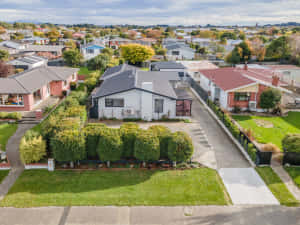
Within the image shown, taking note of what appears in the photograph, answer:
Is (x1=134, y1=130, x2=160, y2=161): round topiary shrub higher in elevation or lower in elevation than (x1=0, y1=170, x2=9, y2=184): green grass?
higher

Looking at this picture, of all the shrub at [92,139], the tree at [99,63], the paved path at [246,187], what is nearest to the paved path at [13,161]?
the shrub at [92,139]

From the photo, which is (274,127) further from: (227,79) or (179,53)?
(179,53)

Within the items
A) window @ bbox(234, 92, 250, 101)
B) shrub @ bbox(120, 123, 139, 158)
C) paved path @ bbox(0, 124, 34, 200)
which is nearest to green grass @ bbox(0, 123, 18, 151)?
paved path @ bbox(0, 124, 34, 200)

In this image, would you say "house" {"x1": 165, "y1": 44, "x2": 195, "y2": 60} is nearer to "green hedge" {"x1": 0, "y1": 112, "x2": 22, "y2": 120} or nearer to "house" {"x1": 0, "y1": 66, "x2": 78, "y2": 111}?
"house" {"x1": 0, "y1": 66, "x2": 78, "y2": 111}

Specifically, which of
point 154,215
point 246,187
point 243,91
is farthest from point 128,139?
point 243,91

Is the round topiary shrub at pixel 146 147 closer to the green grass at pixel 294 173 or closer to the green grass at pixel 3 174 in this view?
the green grass at pixel 3 174

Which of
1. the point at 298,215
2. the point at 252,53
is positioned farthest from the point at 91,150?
the point at 252,53
